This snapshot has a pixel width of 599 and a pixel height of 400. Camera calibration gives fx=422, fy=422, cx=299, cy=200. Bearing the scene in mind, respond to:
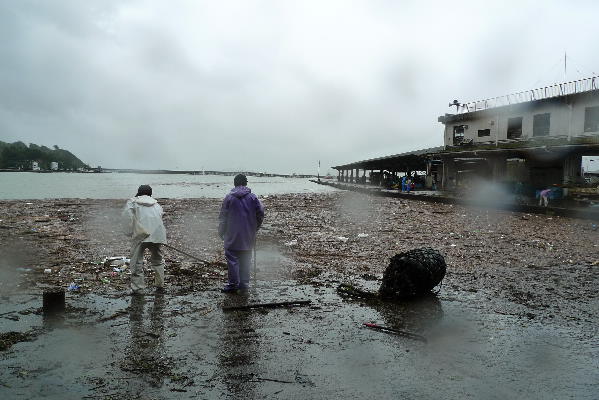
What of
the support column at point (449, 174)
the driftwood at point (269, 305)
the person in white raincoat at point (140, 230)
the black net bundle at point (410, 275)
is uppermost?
the support column at point (449, 174)

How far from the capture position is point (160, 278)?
6.38 metres

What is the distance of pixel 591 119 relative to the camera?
23469 millimetres

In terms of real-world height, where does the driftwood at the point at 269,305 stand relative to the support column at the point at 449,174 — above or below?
below

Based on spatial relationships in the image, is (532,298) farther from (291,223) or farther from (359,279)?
(291,223)

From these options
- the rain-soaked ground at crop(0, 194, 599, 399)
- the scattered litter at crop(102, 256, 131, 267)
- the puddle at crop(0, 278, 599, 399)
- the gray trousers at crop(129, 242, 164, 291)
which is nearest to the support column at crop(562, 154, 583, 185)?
the rain-soaked ground at crop(0, 194, 599, 399)

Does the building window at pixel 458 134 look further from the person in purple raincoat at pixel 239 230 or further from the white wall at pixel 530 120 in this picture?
the person in purple raincoat at pixel 239 230

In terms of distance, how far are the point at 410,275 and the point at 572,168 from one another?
888 inches

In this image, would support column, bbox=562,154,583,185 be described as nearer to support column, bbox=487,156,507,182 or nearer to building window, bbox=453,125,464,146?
support column, bbox=487,156,507,182

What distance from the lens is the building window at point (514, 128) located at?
28028 mm

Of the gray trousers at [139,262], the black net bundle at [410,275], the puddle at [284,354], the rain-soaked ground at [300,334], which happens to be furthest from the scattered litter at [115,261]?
the black net bundle at [410,275]

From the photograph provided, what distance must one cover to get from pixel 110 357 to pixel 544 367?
4.04 meters

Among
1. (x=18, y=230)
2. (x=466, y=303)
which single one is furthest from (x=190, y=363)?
(x=18, y=230)

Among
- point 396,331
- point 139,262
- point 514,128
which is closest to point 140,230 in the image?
point 139,262

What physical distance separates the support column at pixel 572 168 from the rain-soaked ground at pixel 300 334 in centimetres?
1680
